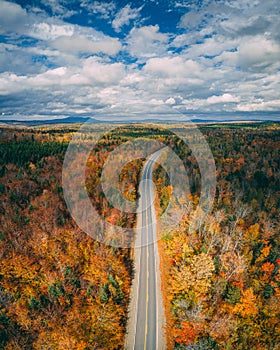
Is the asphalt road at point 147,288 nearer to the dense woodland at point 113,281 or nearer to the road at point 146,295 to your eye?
the road at point 146,295

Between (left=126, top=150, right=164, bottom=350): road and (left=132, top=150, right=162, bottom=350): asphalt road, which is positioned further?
(left=132, top=150, right=162, bottom=350): asphalt road

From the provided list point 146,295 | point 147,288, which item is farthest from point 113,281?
point 147,288

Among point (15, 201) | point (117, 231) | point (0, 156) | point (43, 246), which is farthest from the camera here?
point (0, 156)

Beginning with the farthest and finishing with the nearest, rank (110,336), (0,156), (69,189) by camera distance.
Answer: (0,156)
(69,189)
(110,336)

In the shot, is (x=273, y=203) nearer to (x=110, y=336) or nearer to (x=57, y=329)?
(x=110, y=336)

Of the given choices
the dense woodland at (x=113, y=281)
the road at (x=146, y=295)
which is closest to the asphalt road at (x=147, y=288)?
the road at (x=146, y=295)

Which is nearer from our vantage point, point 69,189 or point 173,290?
point 173,290

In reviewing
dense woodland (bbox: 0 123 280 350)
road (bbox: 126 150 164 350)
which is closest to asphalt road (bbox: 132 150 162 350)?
road (bbox: 126 150 164 350)

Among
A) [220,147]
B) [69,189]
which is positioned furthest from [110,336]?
[220,147]

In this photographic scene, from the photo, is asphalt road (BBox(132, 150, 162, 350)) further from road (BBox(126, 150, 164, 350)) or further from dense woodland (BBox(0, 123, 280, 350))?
dense woodland (BBox(0, 123, 280, 350))
